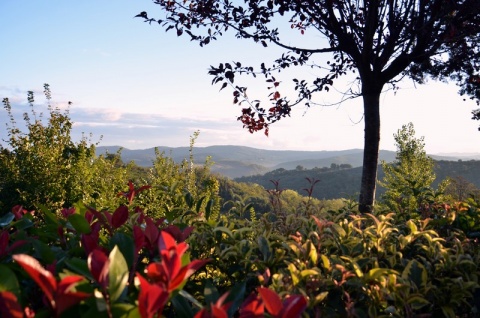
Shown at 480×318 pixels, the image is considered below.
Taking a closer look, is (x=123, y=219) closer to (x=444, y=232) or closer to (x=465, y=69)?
(x=444, y=232)

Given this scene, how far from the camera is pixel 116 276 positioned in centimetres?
121

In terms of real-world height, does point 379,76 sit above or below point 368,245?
above

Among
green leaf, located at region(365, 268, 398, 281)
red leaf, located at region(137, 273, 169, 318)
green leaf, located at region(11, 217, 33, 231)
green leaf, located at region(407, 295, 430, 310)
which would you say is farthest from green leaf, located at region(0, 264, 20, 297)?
green leaf, located at region(407, 295, 430, 310)

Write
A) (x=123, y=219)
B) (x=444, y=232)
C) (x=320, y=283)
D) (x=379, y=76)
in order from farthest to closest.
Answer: (x=379, y=76) < (x=444, y=232) < (x=123, y=219) < (x=320, y=283)

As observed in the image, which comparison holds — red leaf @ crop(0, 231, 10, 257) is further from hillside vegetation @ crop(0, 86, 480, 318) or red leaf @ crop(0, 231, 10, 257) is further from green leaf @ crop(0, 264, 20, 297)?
green leaf @ crop(0, 264, 20, 297)

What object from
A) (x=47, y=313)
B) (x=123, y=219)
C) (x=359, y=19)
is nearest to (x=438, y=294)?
(x=123, y=219)

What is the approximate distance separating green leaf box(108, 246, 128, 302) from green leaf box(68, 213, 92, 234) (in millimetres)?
827

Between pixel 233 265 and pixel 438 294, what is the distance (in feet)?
3.23

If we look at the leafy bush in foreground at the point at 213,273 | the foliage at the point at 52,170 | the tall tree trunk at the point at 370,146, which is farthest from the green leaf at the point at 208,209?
the foliage at the point at 52,170

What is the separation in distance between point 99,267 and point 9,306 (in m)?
0.24

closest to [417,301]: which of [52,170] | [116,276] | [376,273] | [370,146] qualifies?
[376,273]

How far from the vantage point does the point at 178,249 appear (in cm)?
127

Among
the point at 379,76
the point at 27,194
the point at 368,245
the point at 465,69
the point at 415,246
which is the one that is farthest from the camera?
the point at 27,194

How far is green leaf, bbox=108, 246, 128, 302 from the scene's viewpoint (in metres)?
1.19
